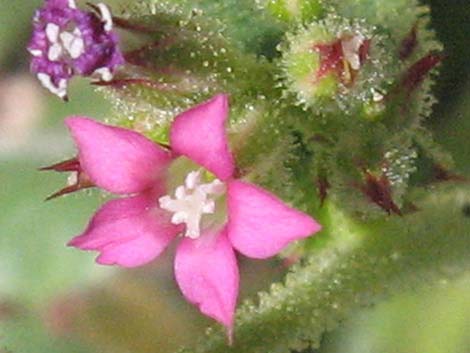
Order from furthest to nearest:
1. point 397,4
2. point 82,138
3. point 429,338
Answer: point 429,338
point 397,4
point 82,138

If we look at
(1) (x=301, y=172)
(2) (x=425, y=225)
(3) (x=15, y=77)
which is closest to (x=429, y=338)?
(2) (x=425, y=225)

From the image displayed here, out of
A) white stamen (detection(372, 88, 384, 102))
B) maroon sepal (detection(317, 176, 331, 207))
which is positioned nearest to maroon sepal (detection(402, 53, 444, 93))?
white stamen (detection(372, 88, 384, 102))

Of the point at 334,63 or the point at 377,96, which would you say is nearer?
the point at 334,63

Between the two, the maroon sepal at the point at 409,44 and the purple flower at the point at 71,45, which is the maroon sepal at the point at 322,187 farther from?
the purple flower at the point at 71,45

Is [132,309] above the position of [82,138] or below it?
below

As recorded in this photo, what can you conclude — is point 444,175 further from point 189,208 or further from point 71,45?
point 71,45

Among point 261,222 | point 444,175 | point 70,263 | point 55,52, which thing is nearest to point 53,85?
point 55,52

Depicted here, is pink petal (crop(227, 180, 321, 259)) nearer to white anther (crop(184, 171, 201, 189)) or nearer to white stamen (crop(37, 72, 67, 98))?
white anther (crop(184, 171, 201, 189))

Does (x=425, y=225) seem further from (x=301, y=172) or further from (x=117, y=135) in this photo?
(x=117, y=135)
